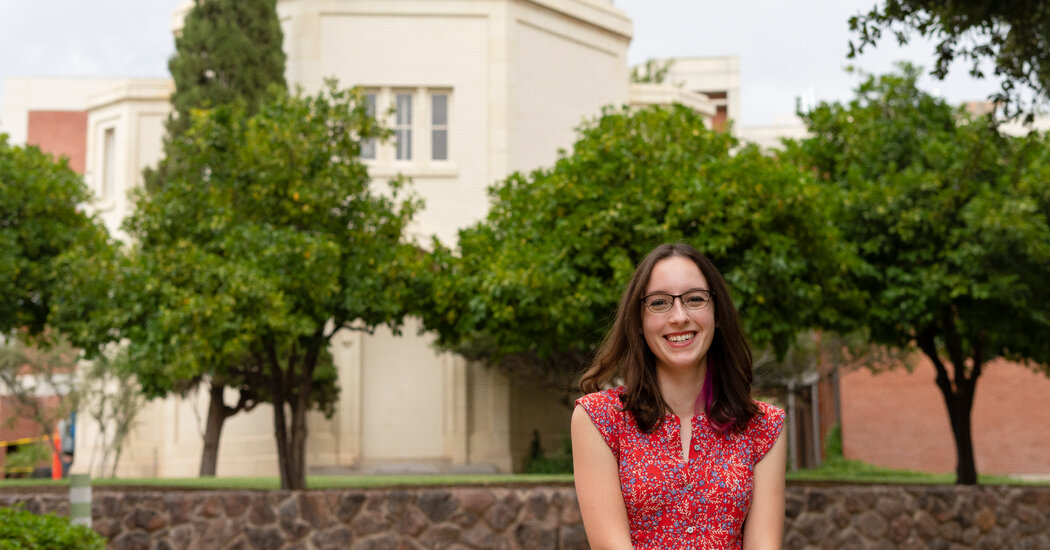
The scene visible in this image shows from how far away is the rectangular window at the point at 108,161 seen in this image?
30.3 metres

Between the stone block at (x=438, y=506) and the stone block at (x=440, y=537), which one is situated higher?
the stone block at (x=438, y=506)

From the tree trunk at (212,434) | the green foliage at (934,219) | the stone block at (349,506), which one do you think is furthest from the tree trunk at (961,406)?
the tree trunk at (212,434)

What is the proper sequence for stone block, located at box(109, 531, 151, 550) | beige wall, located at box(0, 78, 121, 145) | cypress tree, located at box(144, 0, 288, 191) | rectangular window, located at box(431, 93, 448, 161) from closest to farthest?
stone block, located at box(109, 531, 151, 550) < cypress tree, located at box(144, 0, 288, 191) < rectangular window, located at box(431, 93, 448, 161) < beige wall, located at box(0, 78, 121, 145)

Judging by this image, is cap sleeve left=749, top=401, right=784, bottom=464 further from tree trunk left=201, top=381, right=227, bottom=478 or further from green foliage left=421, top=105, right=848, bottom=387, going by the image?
tree trunk left=201, top=381, right=227, bottom=478

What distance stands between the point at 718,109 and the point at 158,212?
38.0 m

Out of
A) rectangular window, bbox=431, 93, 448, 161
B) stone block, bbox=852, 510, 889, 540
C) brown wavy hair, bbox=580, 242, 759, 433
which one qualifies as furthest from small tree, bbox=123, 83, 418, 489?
brown wavy hair, bbox=580, 242, 759, 433

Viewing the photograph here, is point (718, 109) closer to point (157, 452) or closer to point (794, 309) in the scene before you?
point (157, 452)

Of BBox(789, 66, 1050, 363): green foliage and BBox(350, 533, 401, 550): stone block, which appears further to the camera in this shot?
BBox(789, 66, 1050, 363): green foliage

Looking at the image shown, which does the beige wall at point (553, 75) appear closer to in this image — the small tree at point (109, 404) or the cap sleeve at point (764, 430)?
the small tree at point (109, 404)

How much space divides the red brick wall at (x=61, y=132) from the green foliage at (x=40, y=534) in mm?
44175

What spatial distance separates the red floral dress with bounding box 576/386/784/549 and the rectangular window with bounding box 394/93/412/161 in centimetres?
2472

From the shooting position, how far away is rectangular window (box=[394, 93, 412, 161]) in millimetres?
27266

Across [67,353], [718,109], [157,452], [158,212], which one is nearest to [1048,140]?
[158,212]

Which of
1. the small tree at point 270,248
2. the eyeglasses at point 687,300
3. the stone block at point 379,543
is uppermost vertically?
the small tree at point 270,248
